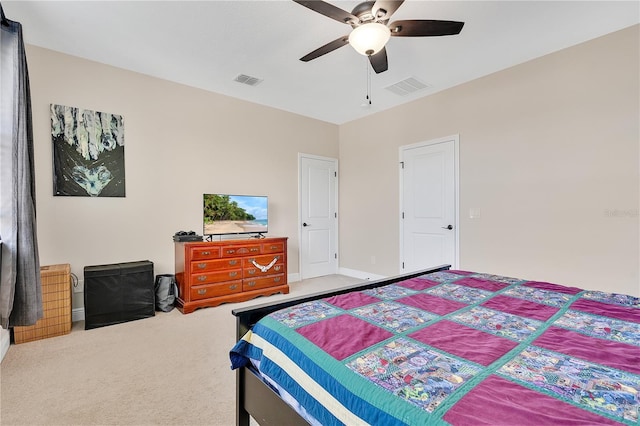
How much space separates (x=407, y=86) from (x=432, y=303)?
3125 mm

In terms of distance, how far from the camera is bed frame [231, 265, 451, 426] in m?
1.13

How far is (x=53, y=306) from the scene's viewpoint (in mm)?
2787

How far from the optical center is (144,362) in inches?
91.4

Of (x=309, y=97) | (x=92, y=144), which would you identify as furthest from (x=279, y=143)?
(x=92, y=144)

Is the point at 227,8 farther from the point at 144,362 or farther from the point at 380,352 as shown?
the point at 144,362

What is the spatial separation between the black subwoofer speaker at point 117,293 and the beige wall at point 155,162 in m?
0.34

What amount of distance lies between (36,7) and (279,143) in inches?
115

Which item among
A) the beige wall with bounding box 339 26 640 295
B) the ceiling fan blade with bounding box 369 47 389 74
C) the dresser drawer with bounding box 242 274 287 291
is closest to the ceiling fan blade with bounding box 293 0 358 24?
the ceiling fan blade with bounding box 369 47 389 74

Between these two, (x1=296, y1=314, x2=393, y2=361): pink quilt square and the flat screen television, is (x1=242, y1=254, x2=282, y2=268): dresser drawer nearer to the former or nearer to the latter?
the flat screen television

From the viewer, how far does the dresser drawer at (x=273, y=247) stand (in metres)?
4.08

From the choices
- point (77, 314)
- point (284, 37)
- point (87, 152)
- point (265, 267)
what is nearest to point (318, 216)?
point (265, 267)

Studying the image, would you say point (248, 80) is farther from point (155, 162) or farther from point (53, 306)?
point (53, 306)

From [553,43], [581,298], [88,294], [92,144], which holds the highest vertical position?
[553,43]

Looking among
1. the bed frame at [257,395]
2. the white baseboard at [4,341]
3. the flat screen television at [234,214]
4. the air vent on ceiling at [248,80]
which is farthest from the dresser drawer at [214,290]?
the air vent on ceiling at [248,80]
